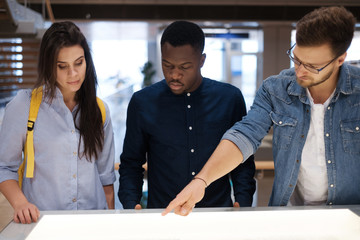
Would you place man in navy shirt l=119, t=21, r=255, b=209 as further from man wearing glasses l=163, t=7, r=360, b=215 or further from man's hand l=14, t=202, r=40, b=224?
man's hand l=14, t=202, r=40, b=224

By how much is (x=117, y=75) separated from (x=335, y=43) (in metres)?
13.4

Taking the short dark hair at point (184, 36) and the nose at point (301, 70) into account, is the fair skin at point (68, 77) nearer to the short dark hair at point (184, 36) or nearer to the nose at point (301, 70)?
the short dark hair at point (184, 36)

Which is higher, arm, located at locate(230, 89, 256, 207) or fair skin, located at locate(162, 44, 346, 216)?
fair skin, located at locate(162, 44, 346, 216)

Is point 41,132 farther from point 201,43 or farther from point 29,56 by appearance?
point 29,56

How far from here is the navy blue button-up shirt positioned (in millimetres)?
1875

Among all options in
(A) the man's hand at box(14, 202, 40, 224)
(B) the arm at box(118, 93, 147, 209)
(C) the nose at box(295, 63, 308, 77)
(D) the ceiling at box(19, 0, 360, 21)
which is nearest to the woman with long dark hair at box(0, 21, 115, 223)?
(B) the arm at box(118, 93, 147, 209)

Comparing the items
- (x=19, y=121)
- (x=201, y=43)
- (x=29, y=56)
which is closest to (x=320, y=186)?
(x=201, y=43)

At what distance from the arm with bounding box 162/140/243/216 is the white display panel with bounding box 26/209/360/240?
3 cm

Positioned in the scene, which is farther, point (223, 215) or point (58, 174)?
point (58, 174)

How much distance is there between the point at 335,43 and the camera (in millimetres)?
1416

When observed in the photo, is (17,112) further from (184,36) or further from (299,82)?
(299,82)

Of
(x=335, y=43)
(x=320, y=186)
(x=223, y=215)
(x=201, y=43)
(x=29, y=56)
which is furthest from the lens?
(x=29, y=56)

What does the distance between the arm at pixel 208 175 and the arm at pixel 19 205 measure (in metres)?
0.41

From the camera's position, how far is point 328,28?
54.9 inches
